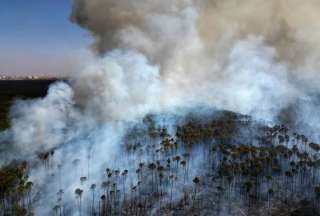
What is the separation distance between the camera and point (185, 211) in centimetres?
9831

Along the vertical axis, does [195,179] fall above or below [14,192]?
above

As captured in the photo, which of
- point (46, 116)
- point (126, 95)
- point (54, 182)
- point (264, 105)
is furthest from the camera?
point (264, 105)

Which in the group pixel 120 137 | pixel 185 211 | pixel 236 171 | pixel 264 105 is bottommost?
pixel 185 211

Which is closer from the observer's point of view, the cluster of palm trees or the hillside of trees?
the cluster of palm trees

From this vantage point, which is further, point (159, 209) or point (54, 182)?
point (54, 182)

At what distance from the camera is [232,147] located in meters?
134

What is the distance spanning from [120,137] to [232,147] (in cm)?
3685

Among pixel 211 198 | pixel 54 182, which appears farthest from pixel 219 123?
pixel 54 182

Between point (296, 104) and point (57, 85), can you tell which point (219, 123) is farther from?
point (57, 85)

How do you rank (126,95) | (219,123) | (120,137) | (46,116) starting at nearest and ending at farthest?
(46,116) < (120,137) < (126,95) < (219,123)

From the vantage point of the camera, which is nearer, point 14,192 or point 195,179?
point 14,192

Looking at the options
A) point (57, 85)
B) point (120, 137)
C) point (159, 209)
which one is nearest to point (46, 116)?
point (57, 85)

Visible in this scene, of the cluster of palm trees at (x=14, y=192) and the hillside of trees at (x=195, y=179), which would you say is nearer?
the cluster of palm trees at (x=14, y=192)

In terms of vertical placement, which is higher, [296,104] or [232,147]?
[296,104]
